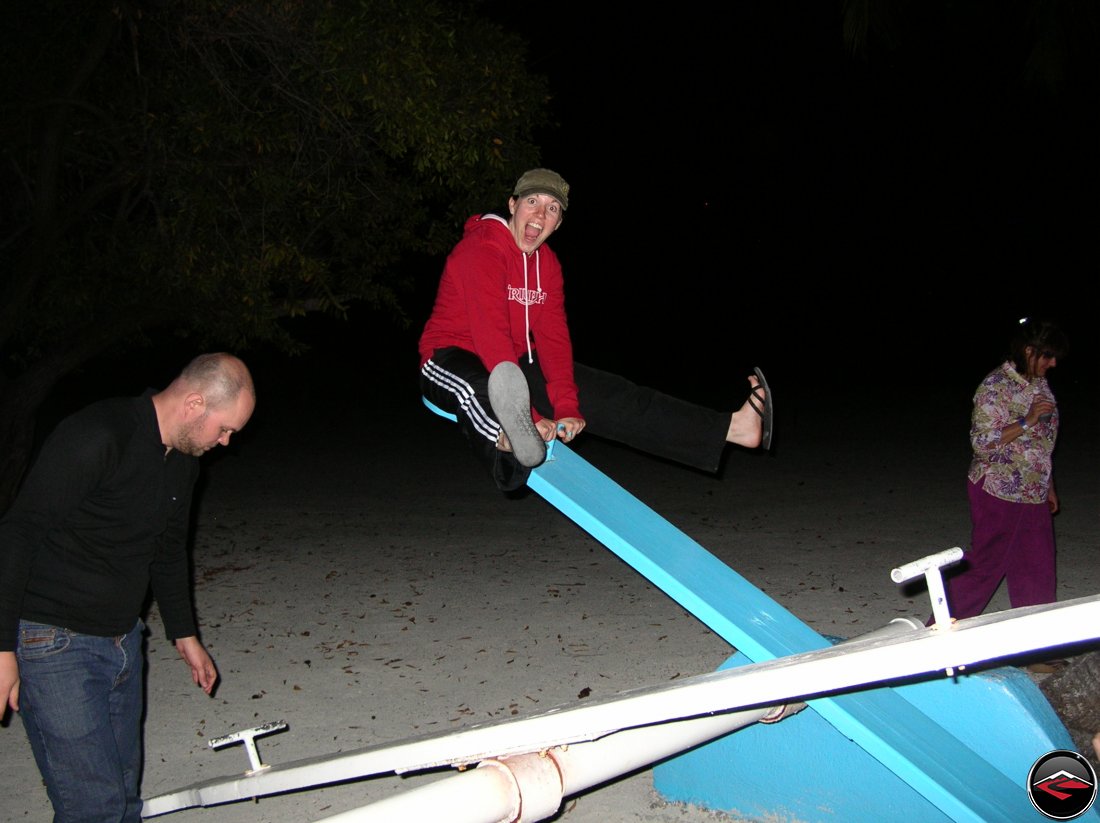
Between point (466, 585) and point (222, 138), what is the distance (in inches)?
145

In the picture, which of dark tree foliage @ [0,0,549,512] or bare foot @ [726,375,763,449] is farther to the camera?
dark tree foliage @ [0,0,549,512]

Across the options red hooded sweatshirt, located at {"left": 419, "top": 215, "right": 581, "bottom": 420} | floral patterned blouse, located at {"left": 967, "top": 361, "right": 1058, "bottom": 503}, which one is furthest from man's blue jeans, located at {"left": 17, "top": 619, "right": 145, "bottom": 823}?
floral patterned blouse, located at {"left": 967, "top": 361, "right": 1058, "bottom": 503}

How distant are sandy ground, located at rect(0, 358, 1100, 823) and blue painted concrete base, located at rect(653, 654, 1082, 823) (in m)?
0.19

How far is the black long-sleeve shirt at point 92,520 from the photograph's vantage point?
105 inches

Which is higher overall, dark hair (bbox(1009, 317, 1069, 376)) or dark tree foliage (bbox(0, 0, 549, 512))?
dark tree foliage (bbox(0, 0, 549, 512))

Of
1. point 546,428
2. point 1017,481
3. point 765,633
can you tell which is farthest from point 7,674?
point 1017,481

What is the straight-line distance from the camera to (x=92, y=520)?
2852mm

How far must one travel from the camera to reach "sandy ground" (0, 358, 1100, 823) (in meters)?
4.79

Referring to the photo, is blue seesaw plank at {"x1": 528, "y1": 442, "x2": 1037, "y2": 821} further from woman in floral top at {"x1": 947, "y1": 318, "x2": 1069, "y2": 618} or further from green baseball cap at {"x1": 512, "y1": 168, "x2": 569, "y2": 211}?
woman in floral top at {"x1": 947, "y1": 318, "x2": 1069, "y2": 618}

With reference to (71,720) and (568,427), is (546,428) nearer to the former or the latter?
(568,427)

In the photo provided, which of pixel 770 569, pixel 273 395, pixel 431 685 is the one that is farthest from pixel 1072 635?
pixel 273 395

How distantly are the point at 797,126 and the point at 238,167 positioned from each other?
24.0 m

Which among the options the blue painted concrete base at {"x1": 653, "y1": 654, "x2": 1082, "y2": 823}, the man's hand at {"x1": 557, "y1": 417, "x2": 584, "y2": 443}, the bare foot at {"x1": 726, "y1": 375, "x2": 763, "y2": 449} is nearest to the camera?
the blue painted concrete base at {"x1": 653, "y1": 654, "x2": 1082, "y2": 823}

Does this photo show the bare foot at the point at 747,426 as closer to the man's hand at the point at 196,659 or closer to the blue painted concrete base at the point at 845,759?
the blue painted concrete base at the point at 845,759
